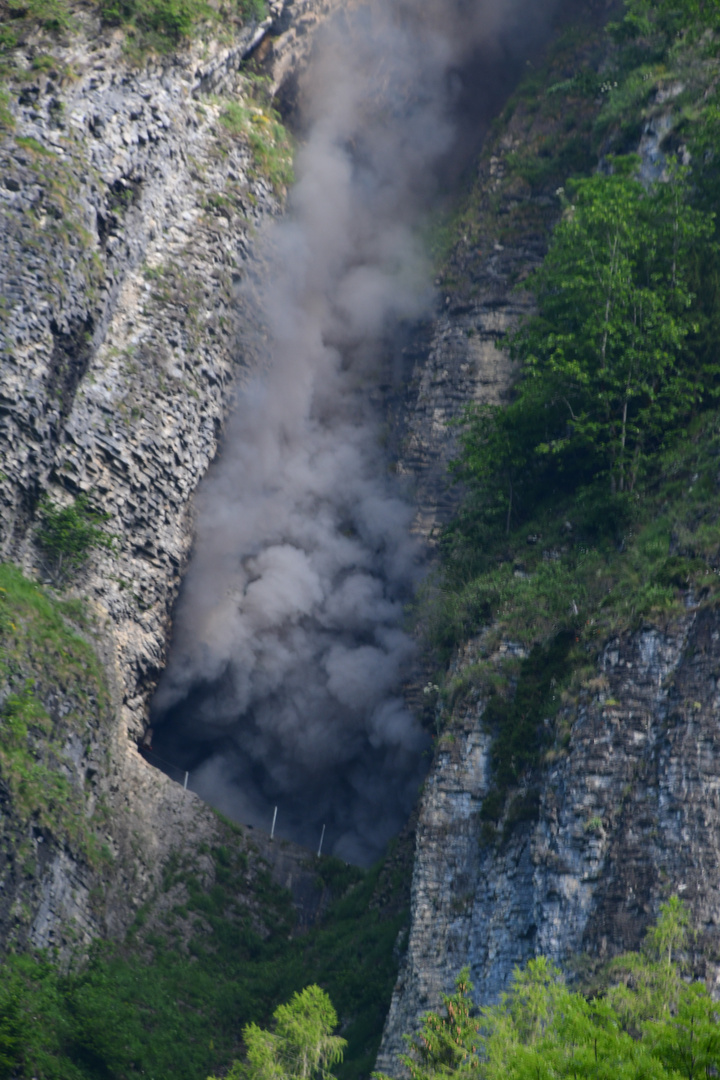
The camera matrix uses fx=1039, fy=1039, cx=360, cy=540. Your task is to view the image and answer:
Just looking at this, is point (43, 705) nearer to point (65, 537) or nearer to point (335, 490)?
point (65, 537)

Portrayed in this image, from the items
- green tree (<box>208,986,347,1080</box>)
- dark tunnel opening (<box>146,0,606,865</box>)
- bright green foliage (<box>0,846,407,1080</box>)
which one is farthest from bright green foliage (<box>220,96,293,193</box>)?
green tree (<box>208,986,347,1080</box>)

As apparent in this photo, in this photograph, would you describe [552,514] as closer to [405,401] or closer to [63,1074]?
[405,401]

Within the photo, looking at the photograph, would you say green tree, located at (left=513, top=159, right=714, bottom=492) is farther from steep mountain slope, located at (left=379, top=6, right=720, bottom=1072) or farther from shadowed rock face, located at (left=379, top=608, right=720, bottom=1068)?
shadowed rock face, located at (left=379, top=608, right=720, bottom=1068)

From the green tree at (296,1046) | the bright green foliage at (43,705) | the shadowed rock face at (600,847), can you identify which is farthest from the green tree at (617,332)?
the green tree at (296,1046)

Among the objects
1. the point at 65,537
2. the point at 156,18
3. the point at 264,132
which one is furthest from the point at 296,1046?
the point at 264,132

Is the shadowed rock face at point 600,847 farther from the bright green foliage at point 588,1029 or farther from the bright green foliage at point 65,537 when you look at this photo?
the bright green foliage at point 65,537
